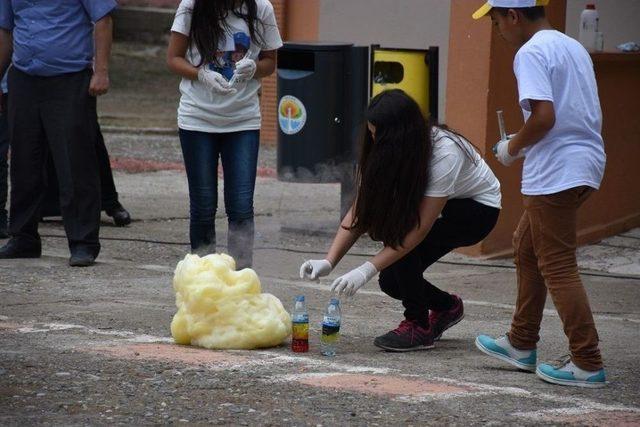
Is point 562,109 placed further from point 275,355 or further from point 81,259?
point 81,259

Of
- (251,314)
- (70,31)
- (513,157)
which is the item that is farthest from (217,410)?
(70,31)

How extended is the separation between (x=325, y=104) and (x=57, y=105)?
7.93ft

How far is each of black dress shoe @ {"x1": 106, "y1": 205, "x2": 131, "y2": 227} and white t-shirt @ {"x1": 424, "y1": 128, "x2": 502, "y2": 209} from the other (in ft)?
14.1

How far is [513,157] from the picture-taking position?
548 cm

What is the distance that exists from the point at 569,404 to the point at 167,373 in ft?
4.97

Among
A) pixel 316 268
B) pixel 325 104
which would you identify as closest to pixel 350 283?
pixel 316 268

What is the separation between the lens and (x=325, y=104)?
32.2 ft

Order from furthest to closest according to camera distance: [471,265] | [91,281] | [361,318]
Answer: [471,265] → [91,281] → [361,318]

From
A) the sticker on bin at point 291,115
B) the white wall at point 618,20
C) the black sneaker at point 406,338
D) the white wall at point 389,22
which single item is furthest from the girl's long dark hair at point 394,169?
the white wall at point 389,22

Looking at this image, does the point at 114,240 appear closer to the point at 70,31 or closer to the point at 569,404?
the point at 70,31

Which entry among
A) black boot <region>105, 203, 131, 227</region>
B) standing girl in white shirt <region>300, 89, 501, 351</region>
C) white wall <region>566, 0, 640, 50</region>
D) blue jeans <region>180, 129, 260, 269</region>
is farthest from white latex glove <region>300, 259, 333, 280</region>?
white wall <region>566, 0, 640, 50</region>

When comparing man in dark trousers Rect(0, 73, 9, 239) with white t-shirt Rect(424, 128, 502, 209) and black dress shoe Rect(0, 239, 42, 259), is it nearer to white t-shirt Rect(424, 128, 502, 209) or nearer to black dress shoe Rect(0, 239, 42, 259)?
black dress shoe Rect(0, 239, 42, 259)

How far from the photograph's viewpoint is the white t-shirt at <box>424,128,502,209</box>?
19.1ft

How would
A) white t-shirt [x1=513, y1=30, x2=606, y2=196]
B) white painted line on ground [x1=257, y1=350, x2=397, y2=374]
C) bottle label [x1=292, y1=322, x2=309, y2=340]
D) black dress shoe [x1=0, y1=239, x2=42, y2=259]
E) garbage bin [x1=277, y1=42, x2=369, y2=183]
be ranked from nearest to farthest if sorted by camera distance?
1. white t-shirt [x1=513, y1=30, x2=606, y2=196]
2. white painted line on ground [x1=257, y1=350, x2=397, y2=374]
3. bottle label [x1=292, y1=322, x2=309, y2=340]
4. black dress shoe [x1=0, y1=239, x2=42, y2=259]
5. garbage bin [x1=277, y1=42, x2=369, y2=183]
